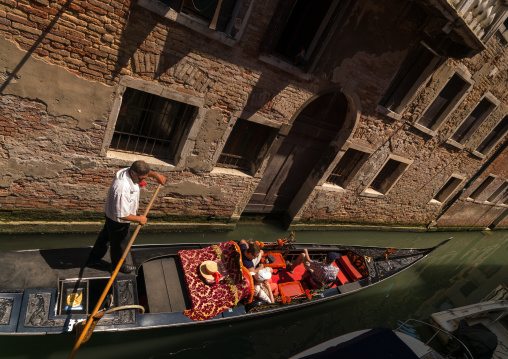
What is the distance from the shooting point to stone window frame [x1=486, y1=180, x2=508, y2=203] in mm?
12755

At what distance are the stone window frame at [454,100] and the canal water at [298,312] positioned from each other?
11.7 ft

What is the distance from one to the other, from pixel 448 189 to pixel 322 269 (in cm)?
803

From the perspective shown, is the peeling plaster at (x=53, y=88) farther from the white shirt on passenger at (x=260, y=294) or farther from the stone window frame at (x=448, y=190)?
the stone window frame at (x=448, y=190)

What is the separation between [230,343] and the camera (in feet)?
15.9

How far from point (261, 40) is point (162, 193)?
3018 mm

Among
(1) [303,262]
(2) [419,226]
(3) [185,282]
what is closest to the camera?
(3) [185,282]

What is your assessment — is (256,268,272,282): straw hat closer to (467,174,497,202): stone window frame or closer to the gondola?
the gondola

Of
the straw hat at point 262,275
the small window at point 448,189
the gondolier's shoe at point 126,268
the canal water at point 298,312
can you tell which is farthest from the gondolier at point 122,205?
the small window at point 448,189

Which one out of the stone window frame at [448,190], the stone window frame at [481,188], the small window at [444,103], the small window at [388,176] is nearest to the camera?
the small window at [444,103]

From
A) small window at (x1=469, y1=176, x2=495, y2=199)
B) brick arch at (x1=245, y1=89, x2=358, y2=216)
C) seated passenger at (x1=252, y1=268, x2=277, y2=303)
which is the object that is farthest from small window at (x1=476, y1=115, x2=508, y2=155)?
seated passenger at (x1=252, y1=268, x2=277, y2=303)

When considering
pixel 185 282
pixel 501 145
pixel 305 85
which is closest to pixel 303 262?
pixel 185 282

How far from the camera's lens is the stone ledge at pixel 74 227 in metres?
4.81

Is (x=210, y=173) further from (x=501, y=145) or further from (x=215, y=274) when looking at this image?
(x=501, y=145)

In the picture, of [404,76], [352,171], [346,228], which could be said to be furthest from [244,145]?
[346,228]
